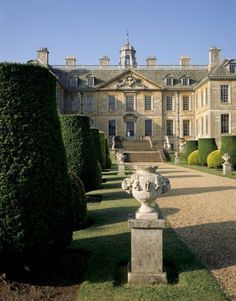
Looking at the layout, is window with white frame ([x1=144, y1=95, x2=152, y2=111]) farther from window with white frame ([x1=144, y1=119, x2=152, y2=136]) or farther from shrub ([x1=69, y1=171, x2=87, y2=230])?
shrub ([x1=69, y1=171, x2=87, y2=230])

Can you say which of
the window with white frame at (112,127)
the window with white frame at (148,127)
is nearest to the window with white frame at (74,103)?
the window with white frame at (112,127)

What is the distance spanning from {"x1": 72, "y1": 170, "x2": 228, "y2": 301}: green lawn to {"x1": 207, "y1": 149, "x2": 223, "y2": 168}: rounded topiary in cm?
1634

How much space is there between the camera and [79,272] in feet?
16.9

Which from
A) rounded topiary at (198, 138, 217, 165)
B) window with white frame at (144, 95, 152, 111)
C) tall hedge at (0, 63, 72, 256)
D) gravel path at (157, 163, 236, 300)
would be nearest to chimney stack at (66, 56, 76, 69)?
window with white frame at (144, 95, 152, 111)

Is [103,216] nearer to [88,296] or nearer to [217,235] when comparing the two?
[217,235]

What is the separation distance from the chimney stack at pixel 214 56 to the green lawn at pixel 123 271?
3897cm

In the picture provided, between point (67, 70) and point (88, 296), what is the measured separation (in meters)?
43.1

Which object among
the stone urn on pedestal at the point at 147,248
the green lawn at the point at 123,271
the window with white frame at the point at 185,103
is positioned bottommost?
the green lawn at the point at 123,271

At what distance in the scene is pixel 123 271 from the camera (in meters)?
5.14

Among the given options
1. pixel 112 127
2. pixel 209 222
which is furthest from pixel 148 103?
pixel 209 222

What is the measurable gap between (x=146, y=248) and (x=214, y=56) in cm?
4238

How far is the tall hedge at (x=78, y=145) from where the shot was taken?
11.0m

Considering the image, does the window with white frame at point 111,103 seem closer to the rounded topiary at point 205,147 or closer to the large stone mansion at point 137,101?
the large stone mansion at point 137,101

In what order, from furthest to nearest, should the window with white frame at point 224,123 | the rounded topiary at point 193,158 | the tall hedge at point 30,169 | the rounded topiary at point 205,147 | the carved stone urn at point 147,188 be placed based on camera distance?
the window with white frame at point 224,123
the rounded topiary at point 193,158
the rounded topiary at point 205,147
the carved stone urn at point 147,188
the tall hedge at point 30,169
